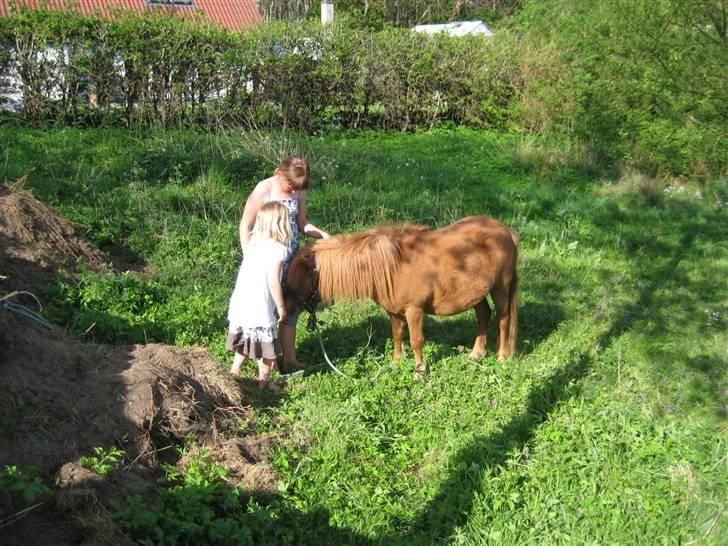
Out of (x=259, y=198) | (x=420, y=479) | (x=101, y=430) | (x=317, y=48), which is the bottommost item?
(x=420, y=479)

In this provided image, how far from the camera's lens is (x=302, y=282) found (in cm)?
575

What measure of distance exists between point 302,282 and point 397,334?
3.47 feet

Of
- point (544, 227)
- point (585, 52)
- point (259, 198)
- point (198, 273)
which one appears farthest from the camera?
point (585, 52)

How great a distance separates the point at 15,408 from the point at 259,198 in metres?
2.70

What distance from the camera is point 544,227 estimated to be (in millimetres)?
9852

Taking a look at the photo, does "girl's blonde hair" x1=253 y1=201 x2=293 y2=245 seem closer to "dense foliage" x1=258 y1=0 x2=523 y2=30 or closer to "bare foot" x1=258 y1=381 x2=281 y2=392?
"bare foot" x1=258 y1=381 x2=281 y2=392

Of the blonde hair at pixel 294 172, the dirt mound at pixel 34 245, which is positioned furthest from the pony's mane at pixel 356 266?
the dirt mound at pixel 34 245

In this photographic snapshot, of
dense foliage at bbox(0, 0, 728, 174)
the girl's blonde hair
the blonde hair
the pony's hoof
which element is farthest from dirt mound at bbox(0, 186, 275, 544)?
dense foliage at bbox(0, 0, 728, 174)

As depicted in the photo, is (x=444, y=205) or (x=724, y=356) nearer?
(x=724, y=356)

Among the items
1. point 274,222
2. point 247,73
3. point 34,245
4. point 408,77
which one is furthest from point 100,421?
point 408,77

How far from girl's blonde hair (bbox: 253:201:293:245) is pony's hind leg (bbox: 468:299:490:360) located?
2139mm

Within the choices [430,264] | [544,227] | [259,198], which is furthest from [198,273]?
[544,227]

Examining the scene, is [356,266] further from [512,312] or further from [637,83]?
[637,83]

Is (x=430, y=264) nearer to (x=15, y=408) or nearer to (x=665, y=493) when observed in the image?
(x=665, y=493)
